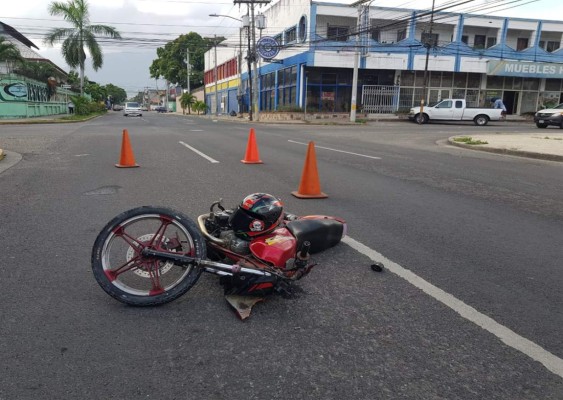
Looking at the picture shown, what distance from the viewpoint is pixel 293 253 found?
3.54 metres

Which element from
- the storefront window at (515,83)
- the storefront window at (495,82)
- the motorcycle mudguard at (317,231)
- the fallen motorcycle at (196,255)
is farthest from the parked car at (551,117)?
the fallen motorcycle at (196,255)

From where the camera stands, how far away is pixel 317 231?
4.07 meters

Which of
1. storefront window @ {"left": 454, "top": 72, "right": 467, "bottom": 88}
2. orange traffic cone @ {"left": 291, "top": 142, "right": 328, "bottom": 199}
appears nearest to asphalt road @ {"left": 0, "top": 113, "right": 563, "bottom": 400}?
orange traffic cone @ {"left": 291, "top": 142, "right": 328, "bottom": 199}

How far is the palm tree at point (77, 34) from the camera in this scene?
134 ft

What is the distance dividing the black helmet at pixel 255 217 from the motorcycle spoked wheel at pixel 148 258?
0.41 meters

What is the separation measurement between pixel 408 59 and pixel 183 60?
62833 mm

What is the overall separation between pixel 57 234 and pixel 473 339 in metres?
4.04

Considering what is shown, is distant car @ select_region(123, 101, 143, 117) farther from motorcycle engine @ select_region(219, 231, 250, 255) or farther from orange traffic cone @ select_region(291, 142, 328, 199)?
motorcycle engine @ select_region(219, 231, 250, 255)

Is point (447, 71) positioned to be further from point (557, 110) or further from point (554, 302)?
point (554, 302)

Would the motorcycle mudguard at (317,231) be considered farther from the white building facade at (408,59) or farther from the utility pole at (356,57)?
the white building facade at (408,59)

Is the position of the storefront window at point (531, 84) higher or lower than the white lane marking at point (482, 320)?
higher

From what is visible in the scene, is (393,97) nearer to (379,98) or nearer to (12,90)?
(379,98)

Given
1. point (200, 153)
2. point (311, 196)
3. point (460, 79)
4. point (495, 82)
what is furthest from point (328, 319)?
point (495, 82)

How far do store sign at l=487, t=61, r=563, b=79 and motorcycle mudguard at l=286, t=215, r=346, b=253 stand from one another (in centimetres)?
4042
